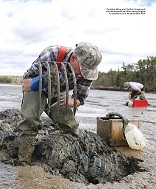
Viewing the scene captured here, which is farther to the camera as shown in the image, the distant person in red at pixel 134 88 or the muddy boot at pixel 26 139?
the distant person in red at pixel 134 88

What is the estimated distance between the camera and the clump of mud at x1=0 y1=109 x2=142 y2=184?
13.3ft

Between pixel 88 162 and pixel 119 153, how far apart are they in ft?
2.57

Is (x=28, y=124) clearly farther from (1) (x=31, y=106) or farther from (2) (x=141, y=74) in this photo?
(2) (x=141, y=74)

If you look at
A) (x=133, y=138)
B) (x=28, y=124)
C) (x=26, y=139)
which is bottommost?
(x=133, y=138)

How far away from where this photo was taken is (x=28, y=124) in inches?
162

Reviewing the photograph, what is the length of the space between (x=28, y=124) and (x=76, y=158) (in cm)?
86

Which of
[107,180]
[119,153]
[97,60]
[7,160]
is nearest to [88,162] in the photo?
[107,180]

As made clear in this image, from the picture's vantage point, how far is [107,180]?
4051mm

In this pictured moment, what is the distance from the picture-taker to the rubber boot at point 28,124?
4070 mm

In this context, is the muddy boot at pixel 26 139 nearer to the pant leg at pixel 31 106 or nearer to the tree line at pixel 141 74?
the pant leg at pixel 31 106

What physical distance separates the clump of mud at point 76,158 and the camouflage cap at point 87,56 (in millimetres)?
1222

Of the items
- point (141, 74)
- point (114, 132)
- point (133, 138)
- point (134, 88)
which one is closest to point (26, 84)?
point (114, 132)

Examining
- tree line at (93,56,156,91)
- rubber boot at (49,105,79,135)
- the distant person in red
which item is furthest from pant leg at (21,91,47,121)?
tree line at (93,56,156,91)

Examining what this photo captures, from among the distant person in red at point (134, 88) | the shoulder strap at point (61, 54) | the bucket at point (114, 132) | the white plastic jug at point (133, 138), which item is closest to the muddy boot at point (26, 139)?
the shoulder strap at point (61, 54)
